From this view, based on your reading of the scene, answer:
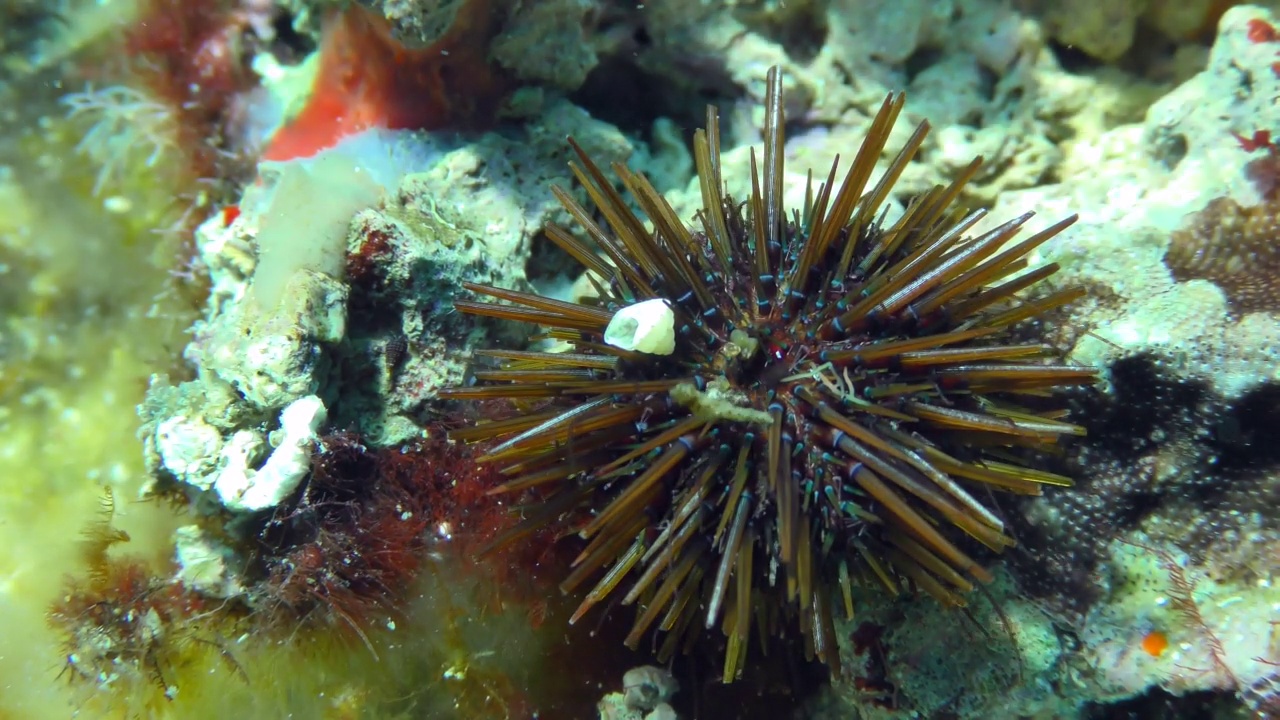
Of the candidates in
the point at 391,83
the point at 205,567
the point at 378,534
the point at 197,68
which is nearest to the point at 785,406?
the point at 378,534

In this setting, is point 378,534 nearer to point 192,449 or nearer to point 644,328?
point 192,449

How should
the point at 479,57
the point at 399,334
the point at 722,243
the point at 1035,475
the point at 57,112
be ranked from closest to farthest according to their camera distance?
the point at 1035,475 < the point at 722,243 < the point at 399,334 < the point at 479,57 < the point at 57,112

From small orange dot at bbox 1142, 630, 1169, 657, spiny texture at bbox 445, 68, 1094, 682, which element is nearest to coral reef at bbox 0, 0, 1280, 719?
small orange dot at bbox 1142, 630, 1169, 657

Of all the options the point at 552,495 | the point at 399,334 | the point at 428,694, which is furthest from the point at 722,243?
the point at 428,694

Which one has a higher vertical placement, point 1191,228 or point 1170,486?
point 1191,228

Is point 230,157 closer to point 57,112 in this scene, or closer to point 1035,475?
point 57,112

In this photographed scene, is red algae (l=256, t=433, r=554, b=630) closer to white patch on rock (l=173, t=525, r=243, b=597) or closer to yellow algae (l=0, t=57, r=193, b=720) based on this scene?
white patch on rock (l=173, t=525, r=243, b=597)
